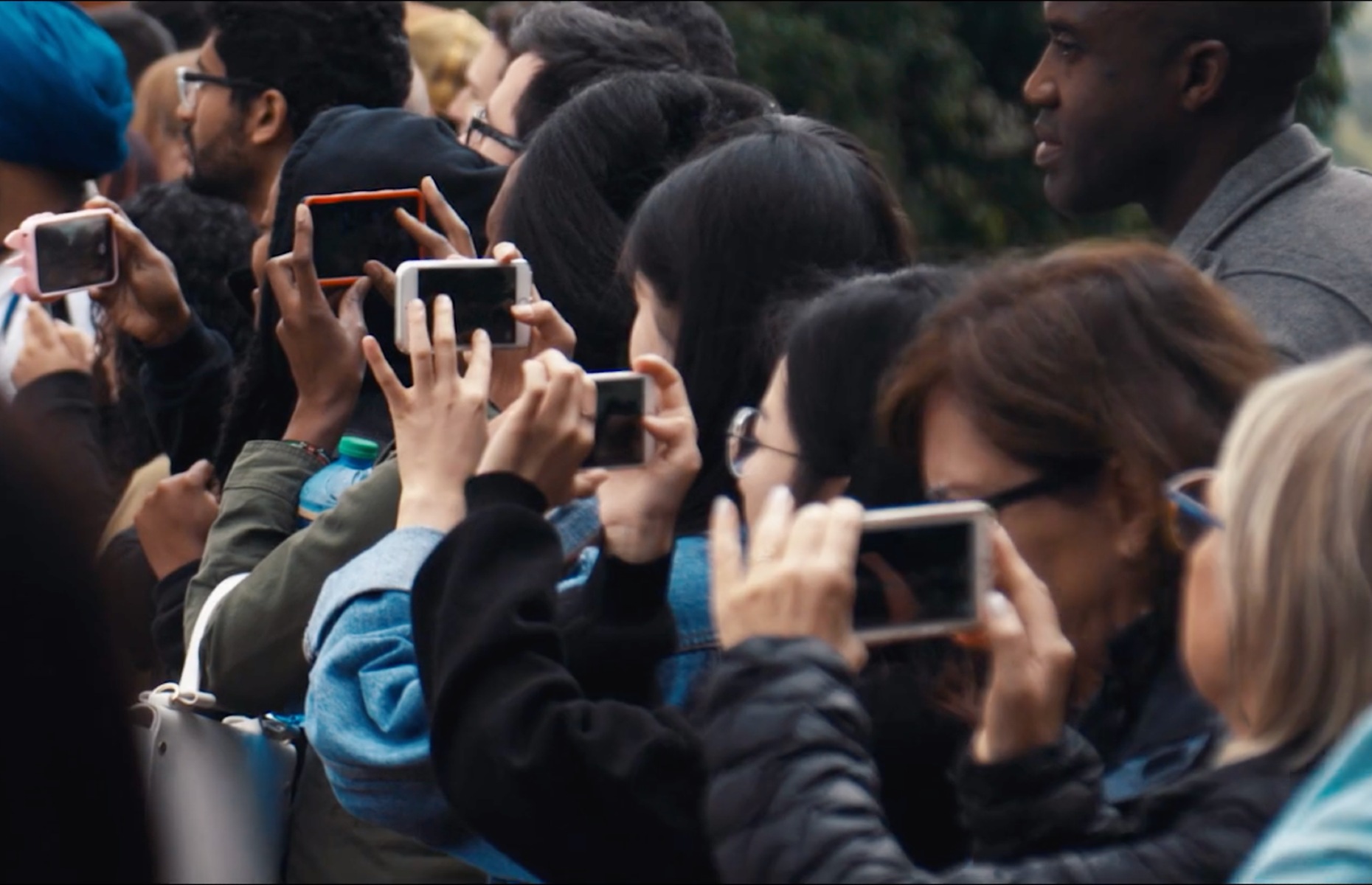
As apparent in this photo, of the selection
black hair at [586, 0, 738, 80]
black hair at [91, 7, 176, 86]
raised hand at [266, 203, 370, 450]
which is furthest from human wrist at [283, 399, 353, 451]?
black hair at [91, 7, 176, 86]

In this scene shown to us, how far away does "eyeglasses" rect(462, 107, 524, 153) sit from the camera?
13.7 feet

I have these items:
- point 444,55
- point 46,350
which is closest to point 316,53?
point 46,350

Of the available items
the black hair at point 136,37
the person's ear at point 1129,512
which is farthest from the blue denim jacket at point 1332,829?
the black hair at point 136,37

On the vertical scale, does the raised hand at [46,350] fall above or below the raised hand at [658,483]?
below

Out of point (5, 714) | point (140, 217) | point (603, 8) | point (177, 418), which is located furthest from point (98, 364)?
point (5, 714)

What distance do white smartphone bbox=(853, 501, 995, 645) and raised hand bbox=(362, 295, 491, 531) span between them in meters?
0.66

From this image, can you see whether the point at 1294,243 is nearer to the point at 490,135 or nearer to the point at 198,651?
the point at 198,651

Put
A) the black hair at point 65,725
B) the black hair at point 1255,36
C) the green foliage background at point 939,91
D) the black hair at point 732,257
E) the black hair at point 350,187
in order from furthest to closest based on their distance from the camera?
the green foliage background at point 939,91 < the black hair at point 350,187 < the black hair at point 1255,36 < the black hair at point 732,257 < the black hair at point 65,725

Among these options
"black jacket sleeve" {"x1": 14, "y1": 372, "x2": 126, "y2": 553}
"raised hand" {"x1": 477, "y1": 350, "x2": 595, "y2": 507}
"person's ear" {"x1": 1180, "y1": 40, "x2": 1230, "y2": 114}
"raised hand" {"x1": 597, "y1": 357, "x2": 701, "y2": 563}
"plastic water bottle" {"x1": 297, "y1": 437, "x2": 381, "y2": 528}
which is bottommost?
"black jacket sleeve" {"x1": 14, "y1": 372, "x2": 126, "y2": 553}

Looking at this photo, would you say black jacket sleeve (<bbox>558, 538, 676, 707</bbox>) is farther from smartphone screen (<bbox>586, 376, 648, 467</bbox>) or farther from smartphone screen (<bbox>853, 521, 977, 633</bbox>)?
smartphone screen (<bbox>853, 521, 977, 633</bbox>)

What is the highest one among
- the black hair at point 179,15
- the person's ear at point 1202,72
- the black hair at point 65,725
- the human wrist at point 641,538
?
the black hair at point 65,725

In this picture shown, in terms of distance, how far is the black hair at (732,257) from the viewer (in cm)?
271

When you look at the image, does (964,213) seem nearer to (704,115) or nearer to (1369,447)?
(704,115)

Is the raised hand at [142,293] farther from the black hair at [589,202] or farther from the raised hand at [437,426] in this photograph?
the raised hand at [437,426]
